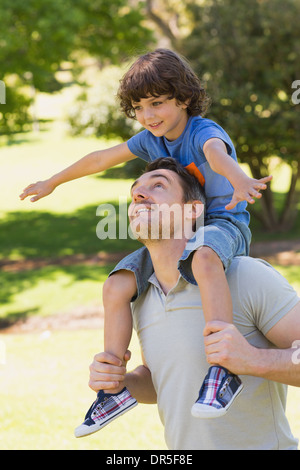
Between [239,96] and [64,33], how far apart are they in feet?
10.2

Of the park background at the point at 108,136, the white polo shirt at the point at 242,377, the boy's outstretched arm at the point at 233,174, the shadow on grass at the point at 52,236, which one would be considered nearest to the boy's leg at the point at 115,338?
the white polo shirt at the point at 242,377

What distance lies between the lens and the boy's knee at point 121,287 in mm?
2400

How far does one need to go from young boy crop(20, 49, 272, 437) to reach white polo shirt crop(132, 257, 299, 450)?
0.33ft

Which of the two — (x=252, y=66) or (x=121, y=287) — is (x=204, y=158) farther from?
(x=252, y=66)

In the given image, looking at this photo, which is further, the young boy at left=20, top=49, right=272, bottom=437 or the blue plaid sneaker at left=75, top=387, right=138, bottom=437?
the blue plaid sneaker at left=75, top=387, right=138, bottom=437

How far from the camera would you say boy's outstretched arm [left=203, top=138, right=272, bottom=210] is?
2.14 metres

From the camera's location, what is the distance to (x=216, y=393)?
6.56ft

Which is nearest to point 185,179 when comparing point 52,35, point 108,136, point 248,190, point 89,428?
point 248,190

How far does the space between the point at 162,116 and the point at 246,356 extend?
1.17m

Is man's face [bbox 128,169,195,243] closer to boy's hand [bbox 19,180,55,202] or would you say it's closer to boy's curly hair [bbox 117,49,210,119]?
boy's curly hair [bbox 117,49,210,119]

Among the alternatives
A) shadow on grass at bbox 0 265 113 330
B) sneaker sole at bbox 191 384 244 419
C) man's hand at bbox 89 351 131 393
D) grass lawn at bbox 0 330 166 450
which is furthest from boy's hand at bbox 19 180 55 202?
shadow on grass at bbox 0 265 113 330

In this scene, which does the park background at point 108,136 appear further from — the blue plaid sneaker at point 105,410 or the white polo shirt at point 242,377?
the white polo shirt at point 242,377
